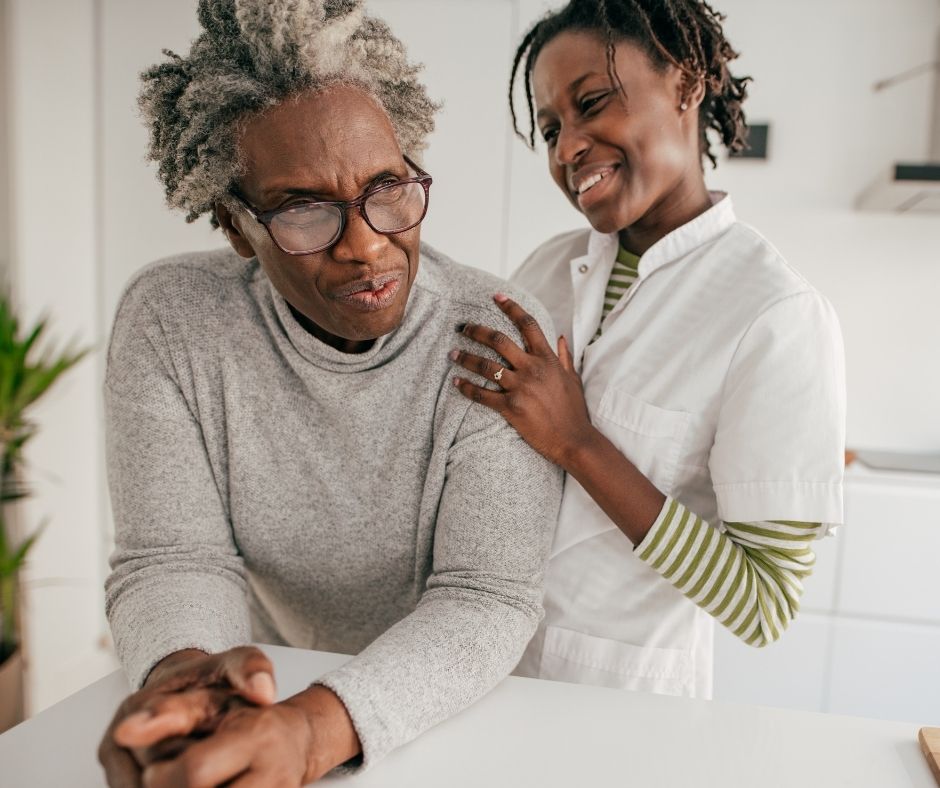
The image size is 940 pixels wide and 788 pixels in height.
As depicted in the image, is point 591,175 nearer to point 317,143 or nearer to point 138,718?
point 317,143

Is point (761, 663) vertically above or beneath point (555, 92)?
beneath

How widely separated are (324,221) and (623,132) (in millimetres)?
476

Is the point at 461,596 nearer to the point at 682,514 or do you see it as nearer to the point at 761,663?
the point at 682,514

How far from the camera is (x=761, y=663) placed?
2266 mm

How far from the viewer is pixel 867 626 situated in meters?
2.21

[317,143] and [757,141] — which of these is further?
[757,141]

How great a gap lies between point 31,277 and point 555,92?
2003 millimetres

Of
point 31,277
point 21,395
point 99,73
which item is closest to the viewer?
point 21,395

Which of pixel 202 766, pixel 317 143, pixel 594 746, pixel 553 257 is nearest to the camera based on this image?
pixel 202 766

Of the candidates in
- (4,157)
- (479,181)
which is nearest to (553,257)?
(479,181)

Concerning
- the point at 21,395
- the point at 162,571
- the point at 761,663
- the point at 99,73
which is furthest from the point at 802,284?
the point at 99,73

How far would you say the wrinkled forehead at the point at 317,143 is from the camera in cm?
83

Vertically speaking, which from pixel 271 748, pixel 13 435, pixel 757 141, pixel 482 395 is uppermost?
pixel 757 141

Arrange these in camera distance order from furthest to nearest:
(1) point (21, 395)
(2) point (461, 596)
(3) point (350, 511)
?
(1) point (21, 395) → (3) point (350, 511) → (2) point (461, 596)
